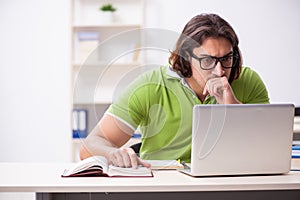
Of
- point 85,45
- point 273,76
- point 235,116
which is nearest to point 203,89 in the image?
point 235,116

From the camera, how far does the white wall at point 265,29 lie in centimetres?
384

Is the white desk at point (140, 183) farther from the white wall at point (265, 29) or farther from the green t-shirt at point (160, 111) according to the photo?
the white wall at point (265, 29)

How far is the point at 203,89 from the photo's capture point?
1.46m

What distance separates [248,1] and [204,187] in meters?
3.04

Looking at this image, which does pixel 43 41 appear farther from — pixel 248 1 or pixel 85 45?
pixel 248 1

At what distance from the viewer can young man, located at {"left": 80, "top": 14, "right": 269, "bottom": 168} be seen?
4.49 feet

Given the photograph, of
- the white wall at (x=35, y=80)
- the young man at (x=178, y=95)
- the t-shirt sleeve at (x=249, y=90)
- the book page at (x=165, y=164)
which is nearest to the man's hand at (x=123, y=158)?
the young man at (x=178, y=95)

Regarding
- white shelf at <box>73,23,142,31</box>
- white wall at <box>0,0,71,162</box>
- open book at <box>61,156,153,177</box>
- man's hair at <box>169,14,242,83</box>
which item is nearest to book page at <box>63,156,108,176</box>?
open book at <box>61,156,153,177</box>

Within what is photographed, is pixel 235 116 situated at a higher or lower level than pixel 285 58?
lower

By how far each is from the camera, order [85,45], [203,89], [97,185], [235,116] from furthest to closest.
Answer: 1. [85,45]
2. [203,89]
3. [235,116]
4. [97,185]

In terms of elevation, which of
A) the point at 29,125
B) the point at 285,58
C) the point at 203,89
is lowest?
the point at 29,125

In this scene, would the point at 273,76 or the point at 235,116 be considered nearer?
the point at 235,116

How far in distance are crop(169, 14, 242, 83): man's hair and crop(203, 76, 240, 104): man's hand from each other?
0.25ft

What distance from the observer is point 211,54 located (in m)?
1.43
